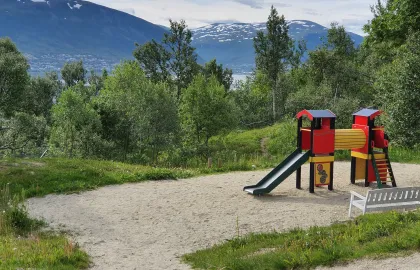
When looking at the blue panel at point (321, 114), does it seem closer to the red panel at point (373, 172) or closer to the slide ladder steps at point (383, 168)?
the slide ladder steps at point (383, 168)

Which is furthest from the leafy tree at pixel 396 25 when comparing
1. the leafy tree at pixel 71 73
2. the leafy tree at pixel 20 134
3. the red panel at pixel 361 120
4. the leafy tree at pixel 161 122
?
the leafy tree at pixel 71 73

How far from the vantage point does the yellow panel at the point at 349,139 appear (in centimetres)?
1565

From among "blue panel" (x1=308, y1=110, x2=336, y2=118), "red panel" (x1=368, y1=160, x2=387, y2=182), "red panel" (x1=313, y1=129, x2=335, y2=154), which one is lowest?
"red panel" (x1=368, y1=160, x2=387, y2=182)

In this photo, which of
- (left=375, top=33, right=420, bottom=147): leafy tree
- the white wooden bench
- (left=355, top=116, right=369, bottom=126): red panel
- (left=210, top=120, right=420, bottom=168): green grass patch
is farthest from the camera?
(left=375, top=33, right=420, bottom=147): leafy tree

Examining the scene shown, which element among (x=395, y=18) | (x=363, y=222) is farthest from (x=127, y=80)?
(x=363, y=222)

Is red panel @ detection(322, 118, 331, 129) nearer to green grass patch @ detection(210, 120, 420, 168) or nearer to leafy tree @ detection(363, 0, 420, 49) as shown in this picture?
green grass patch @ detection(210, 120, 420, 168)

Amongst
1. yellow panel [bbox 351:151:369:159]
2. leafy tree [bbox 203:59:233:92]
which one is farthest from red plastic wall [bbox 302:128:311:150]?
leafy tree [bbox 203:59:233:92]

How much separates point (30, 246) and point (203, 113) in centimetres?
3282

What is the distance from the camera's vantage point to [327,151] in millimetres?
15391

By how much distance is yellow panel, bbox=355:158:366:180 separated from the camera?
16.5 m

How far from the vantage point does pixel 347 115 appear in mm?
37438

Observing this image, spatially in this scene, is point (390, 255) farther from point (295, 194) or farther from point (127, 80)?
point (127, 80)

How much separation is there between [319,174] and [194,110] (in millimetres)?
26671

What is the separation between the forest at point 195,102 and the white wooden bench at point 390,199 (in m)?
13.5
